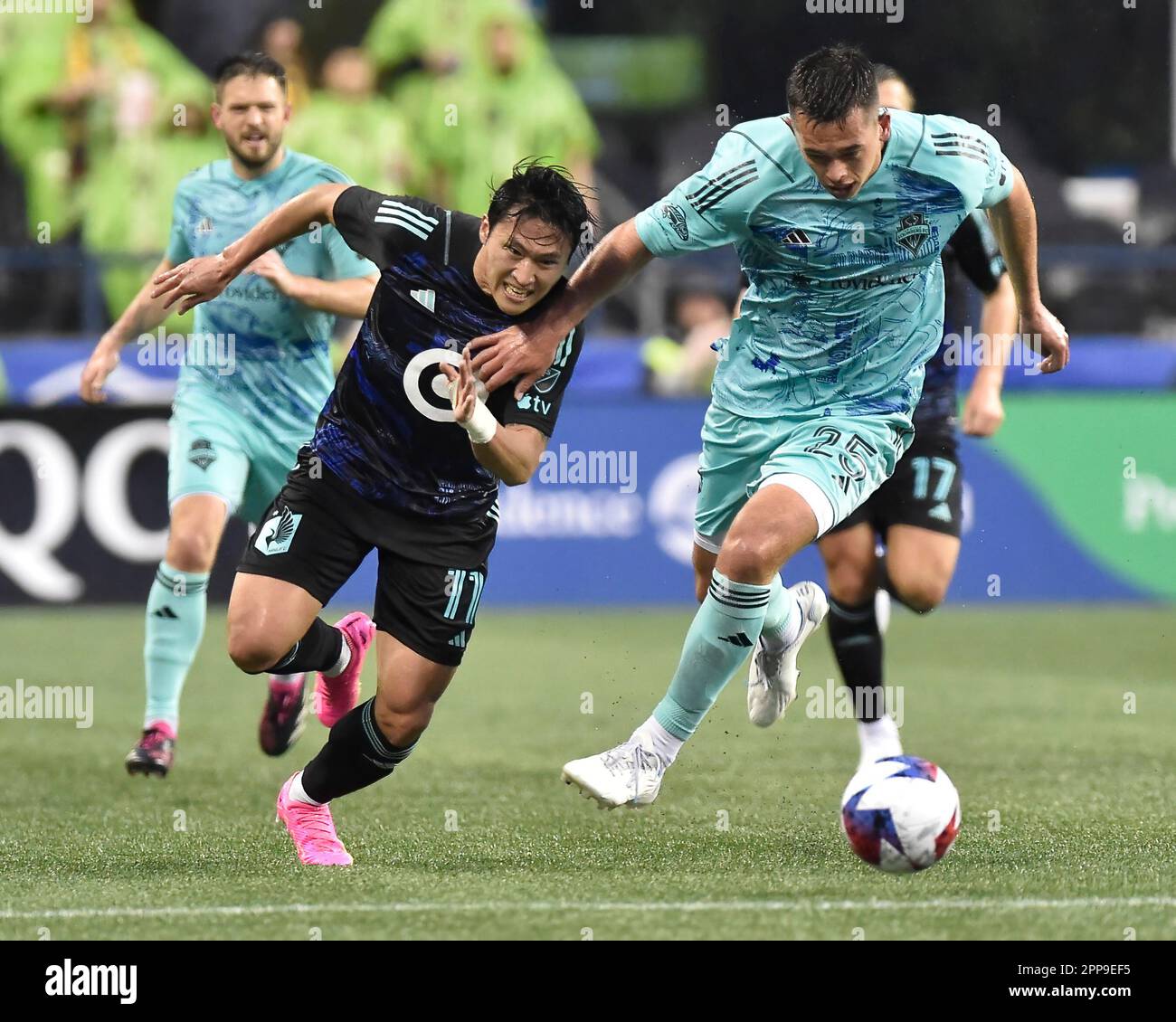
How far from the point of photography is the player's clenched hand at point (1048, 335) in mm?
6094

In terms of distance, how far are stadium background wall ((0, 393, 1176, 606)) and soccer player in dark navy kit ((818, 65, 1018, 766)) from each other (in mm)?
5076

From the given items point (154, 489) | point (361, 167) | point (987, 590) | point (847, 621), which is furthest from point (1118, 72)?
point (847, 621)

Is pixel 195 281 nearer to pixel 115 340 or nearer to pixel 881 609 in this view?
pixel 115 340

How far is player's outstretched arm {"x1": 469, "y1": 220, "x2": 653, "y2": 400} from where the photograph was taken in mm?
5512

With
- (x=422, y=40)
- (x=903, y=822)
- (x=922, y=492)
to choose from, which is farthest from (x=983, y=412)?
(x=422, y=40)

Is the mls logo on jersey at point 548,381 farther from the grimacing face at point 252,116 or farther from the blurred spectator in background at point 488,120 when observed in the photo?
the blurred spectator in background at point 488,120

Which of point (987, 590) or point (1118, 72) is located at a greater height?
point (1118, 72)

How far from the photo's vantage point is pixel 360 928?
15.5 feet

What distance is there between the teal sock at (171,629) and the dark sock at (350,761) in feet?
5.74

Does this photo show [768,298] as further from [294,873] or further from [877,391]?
[294,873]

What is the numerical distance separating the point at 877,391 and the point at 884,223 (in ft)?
1.83

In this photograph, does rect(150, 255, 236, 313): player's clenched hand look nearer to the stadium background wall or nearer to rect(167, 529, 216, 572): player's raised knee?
rect(167, 529, 216, 572): player's raised knee
